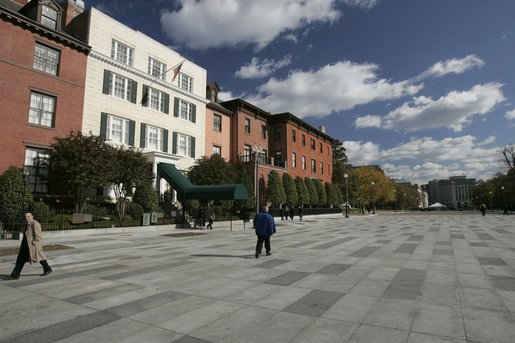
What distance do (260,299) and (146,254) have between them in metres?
7.31

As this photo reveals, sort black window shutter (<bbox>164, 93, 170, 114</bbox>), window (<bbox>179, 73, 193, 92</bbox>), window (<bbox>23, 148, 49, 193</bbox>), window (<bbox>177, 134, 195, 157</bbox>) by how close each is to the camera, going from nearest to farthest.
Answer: window (<bbox>23, 148, 49, 193</bbox>)
black window shutter (<bbox>164, 93, 170, 114</bbox>)
window (<bbox>177, 134, 195, 157</bbox>)
window (<bbox>179, 73, 193, 92</bbox>)

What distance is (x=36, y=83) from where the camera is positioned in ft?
72.0

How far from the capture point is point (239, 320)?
5.07 metres

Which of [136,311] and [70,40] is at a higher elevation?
[70,40]

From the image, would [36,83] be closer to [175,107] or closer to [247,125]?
[175,107]

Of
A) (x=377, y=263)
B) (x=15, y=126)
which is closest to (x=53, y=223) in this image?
(x=15, y=126)

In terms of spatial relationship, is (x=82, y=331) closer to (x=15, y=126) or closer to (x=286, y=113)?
(x=15, y=126)

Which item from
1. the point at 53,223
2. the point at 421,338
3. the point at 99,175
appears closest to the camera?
the point at 421,338

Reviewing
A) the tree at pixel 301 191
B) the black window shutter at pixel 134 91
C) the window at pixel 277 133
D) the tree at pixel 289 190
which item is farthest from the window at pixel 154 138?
the tree at pixel 301 191

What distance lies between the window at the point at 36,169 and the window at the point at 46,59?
18.3 ft

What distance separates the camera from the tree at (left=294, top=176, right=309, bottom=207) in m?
45.2

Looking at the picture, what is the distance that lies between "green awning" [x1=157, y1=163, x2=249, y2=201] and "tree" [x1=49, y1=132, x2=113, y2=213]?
19.9ft

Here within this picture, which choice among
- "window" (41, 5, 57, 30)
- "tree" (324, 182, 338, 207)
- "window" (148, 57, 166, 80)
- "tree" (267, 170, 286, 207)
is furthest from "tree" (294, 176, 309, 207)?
"window" (41, 5, 57, 30)

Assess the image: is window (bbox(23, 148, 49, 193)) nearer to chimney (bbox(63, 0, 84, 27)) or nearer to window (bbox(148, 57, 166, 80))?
chimney (bbox(63, 0, 84, 27))
